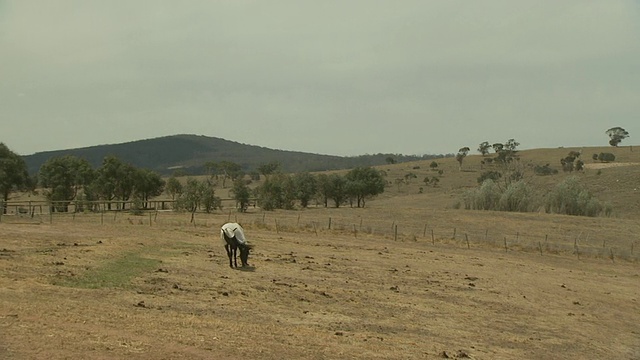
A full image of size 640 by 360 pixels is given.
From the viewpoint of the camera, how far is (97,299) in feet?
50.2

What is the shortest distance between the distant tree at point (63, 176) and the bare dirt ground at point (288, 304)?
151 ft

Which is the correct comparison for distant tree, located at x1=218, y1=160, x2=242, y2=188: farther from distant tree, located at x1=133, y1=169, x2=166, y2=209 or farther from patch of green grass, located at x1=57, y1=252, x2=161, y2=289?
patch of green grass, located at x1=57, y1=252, x2=161, y2=289

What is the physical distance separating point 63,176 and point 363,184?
37843 mm

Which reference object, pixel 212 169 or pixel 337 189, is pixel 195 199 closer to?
pixel 337 189

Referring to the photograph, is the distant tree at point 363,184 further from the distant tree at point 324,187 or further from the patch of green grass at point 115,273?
the patch of green grass at point 115,273

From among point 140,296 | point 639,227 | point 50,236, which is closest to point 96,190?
point 50,236

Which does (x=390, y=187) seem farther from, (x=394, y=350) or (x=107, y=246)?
(x=394, y=350)

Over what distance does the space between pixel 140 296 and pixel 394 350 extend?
21.3 feet

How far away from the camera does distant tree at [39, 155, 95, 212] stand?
7694 cm

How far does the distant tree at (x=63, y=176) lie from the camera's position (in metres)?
76.9

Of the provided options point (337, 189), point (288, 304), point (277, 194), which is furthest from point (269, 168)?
point (288, 304)

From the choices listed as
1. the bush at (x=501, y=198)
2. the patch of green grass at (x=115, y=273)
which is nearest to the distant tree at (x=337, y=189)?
the bush at (x=501, y=198)

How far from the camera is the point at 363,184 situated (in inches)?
3516

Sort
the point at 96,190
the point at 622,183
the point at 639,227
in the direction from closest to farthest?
the point at 639,227 → the point at 96,190 → the point at 622,183
